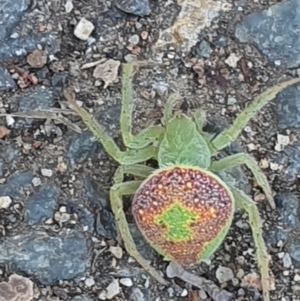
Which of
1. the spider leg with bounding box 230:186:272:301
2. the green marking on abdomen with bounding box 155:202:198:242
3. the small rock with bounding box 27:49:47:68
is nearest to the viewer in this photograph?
the green marking on abdomen with bounding box 155:202:198:242

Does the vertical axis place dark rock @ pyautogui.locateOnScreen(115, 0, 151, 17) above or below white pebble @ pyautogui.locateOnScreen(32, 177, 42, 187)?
above

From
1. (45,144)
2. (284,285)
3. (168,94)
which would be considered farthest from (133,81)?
Answer: (284,285)

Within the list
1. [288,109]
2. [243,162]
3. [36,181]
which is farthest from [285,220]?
[36,181]

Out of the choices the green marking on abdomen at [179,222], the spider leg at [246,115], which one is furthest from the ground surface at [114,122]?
the green marking on abdomen at [179,222]

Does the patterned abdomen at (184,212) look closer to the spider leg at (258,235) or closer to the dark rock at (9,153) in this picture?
the spider leg at (258,235)

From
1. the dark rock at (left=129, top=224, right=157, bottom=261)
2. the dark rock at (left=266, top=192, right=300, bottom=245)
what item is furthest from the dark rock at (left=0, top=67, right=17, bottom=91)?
the dark rock at (left=266, top=192, right=300, bottom=245)

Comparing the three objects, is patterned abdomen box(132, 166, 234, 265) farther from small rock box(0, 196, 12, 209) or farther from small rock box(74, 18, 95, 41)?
small rock box(74, 18, 95, 41)

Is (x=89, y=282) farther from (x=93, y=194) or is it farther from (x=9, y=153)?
(x=9, y=153)
